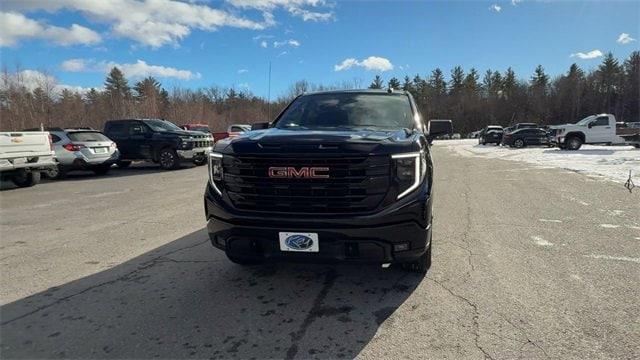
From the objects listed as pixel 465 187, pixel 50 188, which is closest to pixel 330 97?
pixel 465 187

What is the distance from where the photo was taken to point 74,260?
5.11m

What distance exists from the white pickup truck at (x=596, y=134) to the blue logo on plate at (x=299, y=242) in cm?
2721

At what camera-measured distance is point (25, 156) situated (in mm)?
12062

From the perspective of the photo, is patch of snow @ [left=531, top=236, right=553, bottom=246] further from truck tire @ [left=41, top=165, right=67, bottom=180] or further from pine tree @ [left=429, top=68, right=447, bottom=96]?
pine tree @ [left=429, top=68, right=447, bottom=96]

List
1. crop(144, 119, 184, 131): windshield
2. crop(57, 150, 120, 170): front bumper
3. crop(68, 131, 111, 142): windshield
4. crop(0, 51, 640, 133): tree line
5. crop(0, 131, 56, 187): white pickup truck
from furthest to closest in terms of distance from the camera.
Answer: crop(0, 51, 640, 133): tree line
crop(144, 119, 184, 131): windshield
crop(68, 131, 111, 142): windshield
crop(57, 150, 120, 170): front bumper
crop(0, 131, 56, 187): white pickup truck

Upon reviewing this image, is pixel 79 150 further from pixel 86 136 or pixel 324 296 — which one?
pixel 324 296

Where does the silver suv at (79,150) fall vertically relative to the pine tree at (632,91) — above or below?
below

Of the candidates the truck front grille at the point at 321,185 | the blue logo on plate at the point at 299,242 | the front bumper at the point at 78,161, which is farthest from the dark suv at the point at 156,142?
the blue logo on plate at the point at 299,242

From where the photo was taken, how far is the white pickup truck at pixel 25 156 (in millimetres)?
11609

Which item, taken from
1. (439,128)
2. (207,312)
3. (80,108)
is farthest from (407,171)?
(80,108)

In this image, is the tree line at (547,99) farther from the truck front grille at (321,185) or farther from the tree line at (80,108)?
the truck front grille at (321,185)

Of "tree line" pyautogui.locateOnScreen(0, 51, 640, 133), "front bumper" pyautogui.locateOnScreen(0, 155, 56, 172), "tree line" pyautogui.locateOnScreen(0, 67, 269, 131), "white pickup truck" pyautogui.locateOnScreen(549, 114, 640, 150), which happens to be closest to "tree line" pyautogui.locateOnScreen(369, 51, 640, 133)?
"tree line" pyautogui.locateOnScreen(0, 51, 640, 133)

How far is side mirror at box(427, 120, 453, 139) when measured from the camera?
18.6ft

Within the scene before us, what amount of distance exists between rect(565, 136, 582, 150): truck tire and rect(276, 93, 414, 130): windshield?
24780 millimetres
